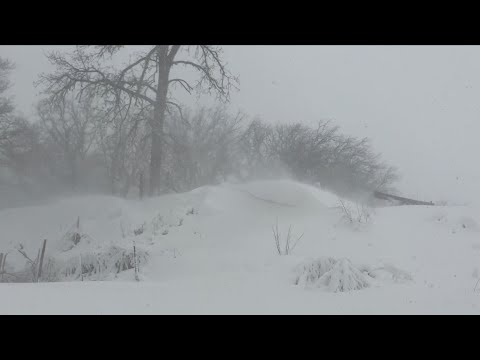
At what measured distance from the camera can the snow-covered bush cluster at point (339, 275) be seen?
234 inches

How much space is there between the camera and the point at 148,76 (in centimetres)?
2022

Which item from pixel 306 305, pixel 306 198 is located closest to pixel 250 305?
pixel 306 305

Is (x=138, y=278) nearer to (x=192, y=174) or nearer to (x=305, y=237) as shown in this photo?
(x=305, y=237)

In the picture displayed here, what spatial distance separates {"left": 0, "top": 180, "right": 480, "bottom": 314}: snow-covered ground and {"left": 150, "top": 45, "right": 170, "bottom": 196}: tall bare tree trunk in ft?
7.26

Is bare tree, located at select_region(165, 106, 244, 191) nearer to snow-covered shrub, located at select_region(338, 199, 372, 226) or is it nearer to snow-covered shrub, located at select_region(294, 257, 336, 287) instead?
snow-covered shrub, located at select_region(338, 199, 372, 226)

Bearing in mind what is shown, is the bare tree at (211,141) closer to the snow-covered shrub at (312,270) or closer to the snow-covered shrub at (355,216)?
the snow-covered shrub at (355,216)

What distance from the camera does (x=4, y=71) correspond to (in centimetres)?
2669

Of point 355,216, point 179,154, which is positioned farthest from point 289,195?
point 179,154

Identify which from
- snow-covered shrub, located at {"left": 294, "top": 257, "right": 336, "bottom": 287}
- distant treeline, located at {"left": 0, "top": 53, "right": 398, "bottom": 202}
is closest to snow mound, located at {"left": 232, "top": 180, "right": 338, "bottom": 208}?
snow-covered shrub, located at {"left": 294, "top": 257, "right": 336, "bottom": 287}

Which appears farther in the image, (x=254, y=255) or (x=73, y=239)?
(x=73, y=239)

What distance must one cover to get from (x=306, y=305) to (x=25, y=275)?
8.90 m

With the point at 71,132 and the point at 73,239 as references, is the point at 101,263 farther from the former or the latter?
the point at 71,132

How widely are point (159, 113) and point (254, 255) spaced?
11.7m

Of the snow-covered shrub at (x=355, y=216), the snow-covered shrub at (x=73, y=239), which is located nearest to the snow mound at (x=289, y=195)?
the snow-covered shrub at (x=355, y=216)
